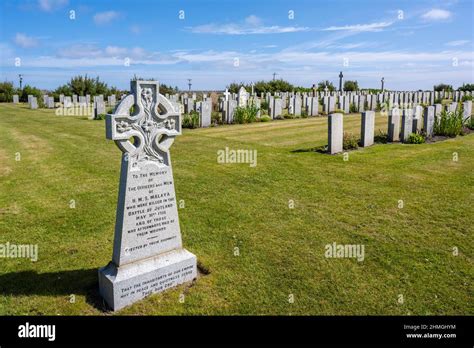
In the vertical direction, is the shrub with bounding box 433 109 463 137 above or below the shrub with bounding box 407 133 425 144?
above

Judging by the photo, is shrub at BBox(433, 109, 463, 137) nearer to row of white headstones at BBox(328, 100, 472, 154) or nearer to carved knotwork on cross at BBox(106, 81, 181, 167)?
row of white headstones at BBox(328, 100, 472, 154)

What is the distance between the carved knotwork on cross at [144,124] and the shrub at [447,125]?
43.3 feet

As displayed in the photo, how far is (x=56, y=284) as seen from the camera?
14.8 ft

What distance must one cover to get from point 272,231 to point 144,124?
2.79 m

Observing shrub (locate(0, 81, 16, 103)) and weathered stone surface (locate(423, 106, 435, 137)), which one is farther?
shrub (locate(0, 81, 16, 103))

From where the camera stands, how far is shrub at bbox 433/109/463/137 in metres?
14.4

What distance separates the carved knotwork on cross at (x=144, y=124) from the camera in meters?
→ 3.96

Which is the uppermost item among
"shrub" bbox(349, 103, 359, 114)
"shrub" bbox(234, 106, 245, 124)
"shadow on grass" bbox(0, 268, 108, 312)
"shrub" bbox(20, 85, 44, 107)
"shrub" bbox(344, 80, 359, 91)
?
"shrub" bbox(344, 80, 359, 91)

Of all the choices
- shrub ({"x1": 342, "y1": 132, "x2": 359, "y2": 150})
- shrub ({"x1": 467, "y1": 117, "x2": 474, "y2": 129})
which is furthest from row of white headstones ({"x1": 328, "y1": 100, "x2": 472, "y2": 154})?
Answer: shrub ({"x1": 467, "y1": 117, "x2": 474, "y2": 129})

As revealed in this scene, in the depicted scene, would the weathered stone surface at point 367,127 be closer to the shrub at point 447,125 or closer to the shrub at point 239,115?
the shrub at point 447,125

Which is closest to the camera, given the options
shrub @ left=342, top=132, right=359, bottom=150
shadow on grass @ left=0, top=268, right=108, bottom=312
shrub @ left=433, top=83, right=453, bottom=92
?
shadow on grass @ left=0, top=268, right=108, bottom=312

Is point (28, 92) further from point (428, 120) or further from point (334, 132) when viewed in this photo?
point (428, 120)

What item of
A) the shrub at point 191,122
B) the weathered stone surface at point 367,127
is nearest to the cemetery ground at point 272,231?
the weathered stone surface at point 367,127

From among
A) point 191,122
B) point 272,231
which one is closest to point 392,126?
point 191,122
